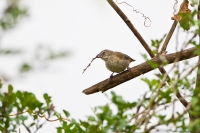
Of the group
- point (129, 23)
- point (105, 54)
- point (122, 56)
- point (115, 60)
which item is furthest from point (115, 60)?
point (129, 23)

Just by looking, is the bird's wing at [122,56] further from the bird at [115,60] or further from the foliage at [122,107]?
the foliage at [122,107]

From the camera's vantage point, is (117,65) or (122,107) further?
(117,65)

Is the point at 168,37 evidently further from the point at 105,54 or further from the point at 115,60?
the point at 105,54

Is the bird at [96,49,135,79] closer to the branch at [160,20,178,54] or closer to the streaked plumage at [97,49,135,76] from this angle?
the streaked plumage at [97,49,135,76]

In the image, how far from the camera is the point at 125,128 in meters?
2.12

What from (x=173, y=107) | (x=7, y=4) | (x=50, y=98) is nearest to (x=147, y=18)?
(x=50, y=98)

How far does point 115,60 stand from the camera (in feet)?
16.7

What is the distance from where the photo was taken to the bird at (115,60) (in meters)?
4.96

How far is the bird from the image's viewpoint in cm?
496

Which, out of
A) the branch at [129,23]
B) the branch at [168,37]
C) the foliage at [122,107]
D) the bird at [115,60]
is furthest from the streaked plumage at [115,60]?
the foliage at [122,107]

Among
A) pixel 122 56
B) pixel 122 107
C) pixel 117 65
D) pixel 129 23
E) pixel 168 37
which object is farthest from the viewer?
pixel 122 56

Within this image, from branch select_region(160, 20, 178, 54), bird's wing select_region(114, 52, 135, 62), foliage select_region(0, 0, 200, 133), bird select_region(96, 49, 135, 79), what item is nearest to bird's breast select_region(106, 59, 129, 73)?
bird select_region(96, 49, 135, 79)

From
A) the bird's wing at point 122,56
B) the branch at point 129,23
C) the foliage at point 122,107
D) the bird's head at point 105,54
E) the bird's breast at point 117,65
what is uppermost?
the bird's head at point 105,54

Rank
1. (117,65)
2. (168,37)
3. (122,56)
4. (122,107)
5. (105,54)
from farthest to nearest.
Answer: (105,54)
(122,56)
(117,65)
(168,37)
(122,107)
